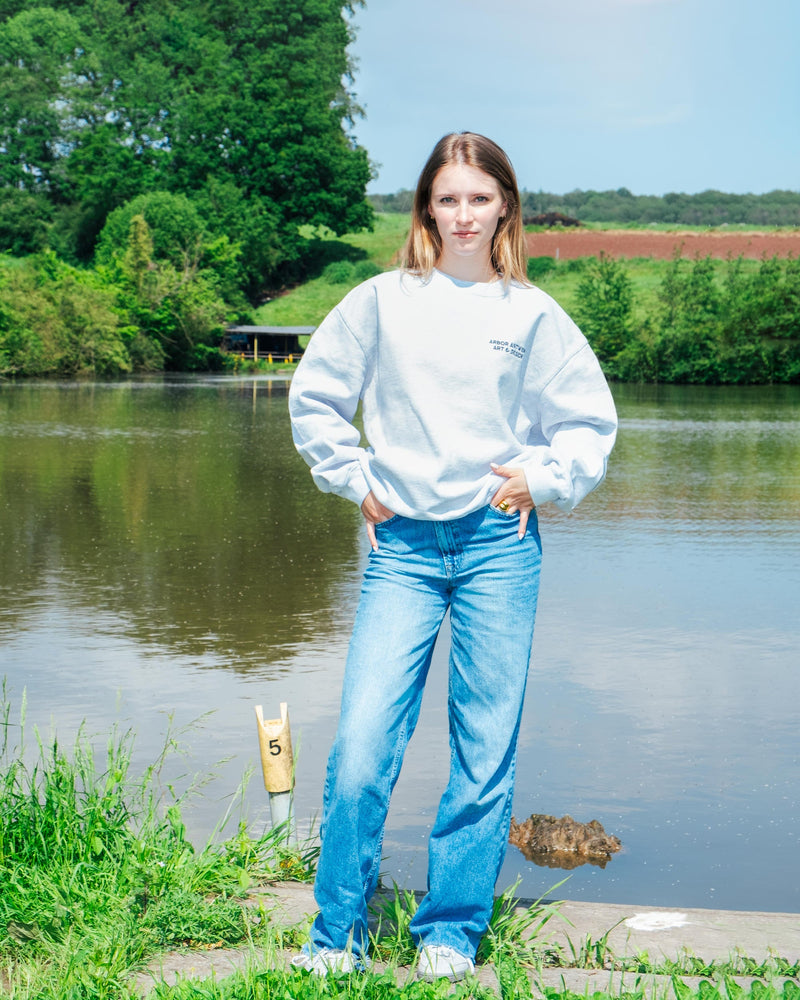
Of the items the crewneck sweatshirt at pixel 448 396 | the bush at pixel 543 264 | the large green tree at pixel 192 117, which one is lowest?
the crewneck sweatshirt at pixel 448 396

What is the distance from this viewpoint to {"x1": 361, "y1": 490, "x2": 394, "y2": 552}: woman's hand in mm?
2959

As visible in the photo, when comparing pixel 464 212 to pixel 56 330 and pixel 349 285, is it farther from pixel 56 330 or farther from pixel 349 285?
pixel 349 285

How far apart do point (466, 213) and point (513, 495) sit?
677mm

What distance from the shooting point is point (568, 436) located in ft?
9.95

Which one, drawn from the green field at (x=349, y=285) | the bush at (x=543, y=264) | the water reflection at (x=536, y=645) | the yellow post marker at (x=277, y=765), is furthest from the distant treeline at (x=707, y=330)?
the yellow post marker at (x=277, y=765)

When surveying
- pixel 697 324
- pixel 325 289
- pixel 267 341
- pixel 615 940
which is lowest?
pixel 267 341

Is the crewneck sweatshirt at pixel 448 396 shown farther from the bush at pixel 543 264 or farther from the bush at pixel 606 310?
the bush at pixel 543 264

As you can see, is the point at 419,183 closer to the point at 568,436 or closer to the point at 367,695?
the point at 568,436

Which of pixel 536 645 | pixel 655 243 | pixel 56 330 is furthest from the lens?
pixel 655 243

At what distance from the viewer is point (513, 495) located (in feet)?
9.52

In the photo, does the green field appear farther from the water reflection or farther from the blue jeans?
the blue jeans

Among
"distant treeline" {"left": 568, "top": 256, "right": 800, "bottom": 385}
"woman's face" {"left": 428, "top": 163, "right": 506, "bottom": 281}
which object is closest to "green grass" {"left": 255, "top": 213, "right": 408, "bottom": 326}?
"distant treeline" {"left": 568, "top": 256, "right": 800, "bottom": 385}

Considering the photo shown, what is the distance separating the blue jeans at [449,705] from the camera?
111 inches

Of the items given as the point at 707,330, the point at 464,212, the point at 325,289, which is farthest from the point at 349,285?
the point at 464,212
